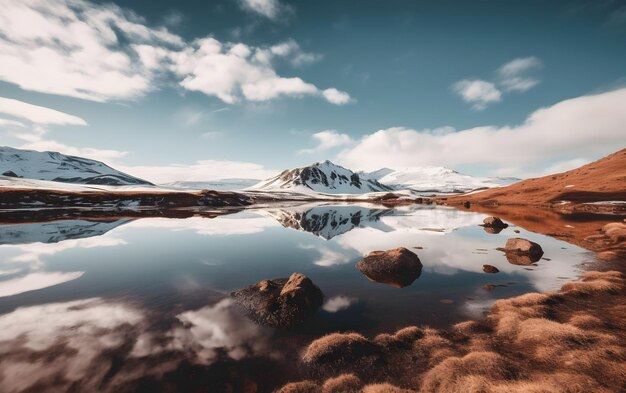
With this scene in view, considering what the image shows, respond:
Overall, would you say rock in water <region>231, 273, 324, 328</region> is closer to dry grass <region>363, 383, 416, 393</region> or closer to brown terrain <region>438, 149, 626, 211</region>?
dry grass <region>363, 383, 416, 393</region>

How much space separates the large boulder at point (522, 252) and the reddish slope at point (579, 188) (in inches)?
3780

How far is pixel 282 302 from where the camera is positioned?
53.6ft

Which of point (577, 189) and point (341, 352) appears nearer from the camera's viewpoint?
point (341, 352)

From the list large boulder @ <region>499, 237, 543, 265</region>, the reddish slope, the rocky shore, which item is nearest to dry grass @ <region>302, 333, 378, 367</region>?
the rocky shore

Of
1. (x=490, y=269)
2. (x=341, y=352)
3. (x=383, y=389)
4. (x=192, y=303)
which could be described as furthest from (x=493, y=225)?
(x=192, y=303)

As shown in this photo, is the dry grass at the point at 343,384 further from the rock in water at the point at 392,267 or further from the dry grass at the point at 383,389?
the rock in water at the point at 392,267

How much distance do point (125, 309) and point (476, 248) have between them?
3613 centimetres

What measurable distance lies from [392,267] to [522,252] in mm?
16625

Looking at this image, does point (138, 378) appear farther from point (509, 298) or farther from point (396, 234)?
point (396, 234)

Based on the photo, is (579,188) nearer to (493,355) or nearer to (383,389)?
(493,355)

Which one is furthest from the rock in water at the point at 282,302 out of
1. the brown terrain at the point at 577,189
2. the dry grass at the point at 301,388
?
the brown terrain at the point at 577,189

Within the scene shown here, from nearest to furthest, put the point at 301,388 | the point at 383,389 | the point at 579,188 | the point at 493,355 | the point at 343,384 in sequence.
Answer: the point at 383,389 < the point at 301,388 < the point at 343,384 < the point at 493,355 < the point at 579,188

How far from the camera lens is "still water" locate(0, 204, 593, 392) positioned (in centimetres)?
1110

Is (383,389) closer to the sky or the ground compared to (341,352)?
closer to the sky
